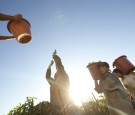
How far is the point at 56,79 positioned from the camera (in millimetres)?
5383

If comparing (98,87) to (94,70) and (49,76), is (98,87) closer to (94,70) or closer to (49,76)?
(94,70)

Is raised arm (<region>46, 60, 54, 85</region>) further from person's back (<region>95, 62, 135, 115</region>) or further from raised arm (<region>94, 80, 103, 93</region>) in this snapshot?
person's back (<region>95, 62, 135, 115</region>)

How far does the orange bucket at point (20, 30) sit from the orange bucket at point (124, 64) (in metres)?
2.86

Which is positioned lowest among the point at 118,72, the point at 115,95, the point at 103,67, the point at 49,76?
the point at 115,95

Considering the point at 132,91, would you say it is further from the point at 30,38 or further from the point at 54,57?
the point at 30,38

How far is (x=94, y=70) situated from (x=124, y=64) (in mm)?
738

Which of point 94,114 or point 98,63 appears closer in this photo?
point 98,63

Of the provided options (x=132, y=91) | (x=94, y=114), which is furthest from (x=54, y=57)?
(x=94, y=114)

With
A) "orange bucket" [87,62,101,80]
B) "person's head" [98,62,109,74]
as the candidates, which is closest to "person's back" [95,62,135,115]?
"person's head" [98,62,109,74]

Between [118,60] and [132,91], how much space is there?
920 millimetres

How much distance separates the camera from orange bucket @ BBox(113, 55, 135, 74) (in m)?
4.96

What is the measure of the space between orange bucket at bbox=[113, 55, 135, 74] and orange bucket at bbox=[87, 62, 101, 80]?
0.49m

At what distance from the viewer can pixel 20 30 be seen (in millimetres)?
2678

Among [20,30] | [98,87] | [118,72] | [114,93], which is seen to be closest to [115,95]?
[114,93]
